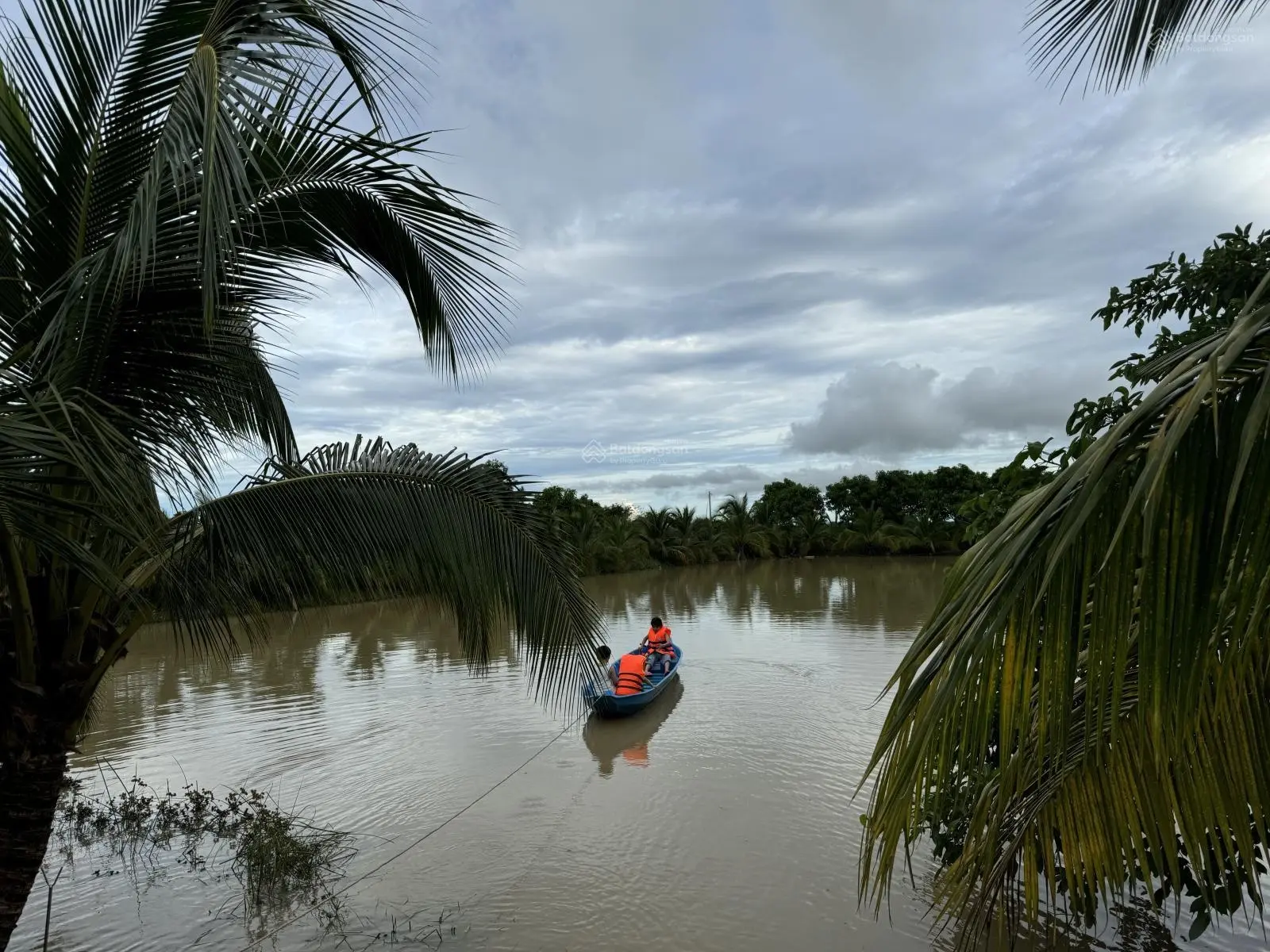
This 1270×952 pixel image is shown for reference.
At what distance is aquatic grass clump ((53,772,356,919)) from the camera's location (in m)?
5.86

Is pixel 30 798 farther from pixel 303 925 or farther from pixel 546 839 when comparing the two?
pixel 546 839

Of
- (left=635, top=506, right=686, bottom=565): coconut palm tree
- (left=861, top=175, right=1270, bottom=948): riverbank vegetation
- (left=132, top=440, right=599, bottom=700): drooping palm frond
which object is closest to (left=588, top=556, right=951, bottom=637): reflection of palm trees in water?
(left=635, top=506, right=686, bottom=565): coconut palm tree

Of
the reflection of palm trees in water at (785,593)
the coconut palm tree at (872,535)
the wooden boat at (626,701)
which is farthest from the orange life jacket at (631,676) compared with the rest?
the coconut palm tree at (872,535)

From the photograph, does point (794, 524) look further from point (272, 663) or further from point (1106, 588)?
point (1106, 588)

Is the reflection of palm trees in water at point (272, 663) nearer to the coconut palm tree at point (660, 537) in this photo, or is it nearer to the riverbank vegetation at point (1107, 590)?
the riverbank vegetation at point (1107, 590)

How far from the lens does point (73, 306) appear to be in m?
3.01

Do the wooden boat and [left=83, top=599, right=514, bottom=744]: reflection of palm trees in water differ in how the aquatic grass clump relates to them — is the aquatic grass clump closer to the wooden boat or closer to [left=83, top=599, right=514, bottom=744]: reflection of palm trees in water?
[left=83, top=599, right=514, bottom=744]: reflection of palm trees in water

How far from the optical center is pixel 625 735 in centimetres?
1015

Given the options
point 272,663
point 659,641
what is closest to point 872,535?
point 659,641

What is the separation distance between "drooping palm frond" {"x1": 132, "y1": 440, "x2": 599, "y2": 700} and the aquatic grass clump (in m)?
2.66

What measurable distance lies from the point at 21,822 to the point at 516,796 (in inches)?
193

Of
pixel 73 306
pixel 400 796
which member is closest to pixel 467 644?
pixel 73 306

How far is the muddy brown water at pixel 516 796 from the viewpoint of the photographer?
5.41m

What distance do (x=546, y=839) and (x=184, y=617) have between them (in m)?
4.16
